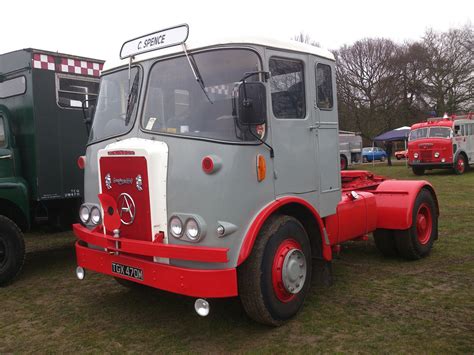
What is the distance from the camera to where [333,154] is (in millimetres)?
4977

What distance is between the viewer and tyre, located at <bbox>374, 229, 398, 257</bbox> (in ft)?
19.9

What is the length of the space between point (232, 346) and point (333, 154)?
2328 millimetres

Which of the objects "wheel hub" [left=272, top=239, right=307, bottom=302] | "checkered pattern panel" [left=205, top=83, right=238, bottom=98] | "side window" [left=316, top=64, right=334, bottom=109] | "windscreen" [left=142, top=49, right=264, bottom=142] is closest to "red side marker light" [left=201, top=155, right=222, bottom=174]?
"windscreen" [left=142, top=49, right=264, bottom=142]

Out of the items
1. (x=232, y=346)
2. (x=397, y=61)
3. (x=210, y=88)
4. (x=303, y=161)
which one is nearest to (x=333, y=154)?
(x=303, y=161)

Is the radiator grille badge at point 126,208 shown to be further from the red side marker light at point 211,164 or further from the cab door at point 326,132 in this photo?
the cab door at point 326,132

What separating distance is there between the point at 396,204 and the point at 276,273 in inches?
106

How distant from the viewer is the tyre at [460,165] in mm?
20031

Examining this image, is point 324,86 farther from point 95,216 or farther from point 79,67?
point 79,67

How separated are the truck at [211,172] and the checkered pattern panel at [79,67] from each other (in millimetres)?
2333

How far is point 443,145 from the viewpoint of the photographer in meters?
20.0

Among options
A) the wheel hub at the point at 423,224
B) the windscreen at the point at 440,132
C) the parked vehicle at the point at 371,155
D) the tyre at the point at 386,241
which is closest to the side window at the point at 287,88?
the tyre at the point at 386,241

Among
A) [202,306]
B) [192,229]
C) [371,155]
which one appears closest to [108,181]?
[192,229]

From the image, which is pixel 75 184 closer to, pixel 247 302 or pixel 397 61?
pixel 247 302

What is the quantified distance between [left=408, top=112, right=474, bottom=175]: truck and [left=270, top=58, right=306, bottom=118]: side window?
17617 millimetres
